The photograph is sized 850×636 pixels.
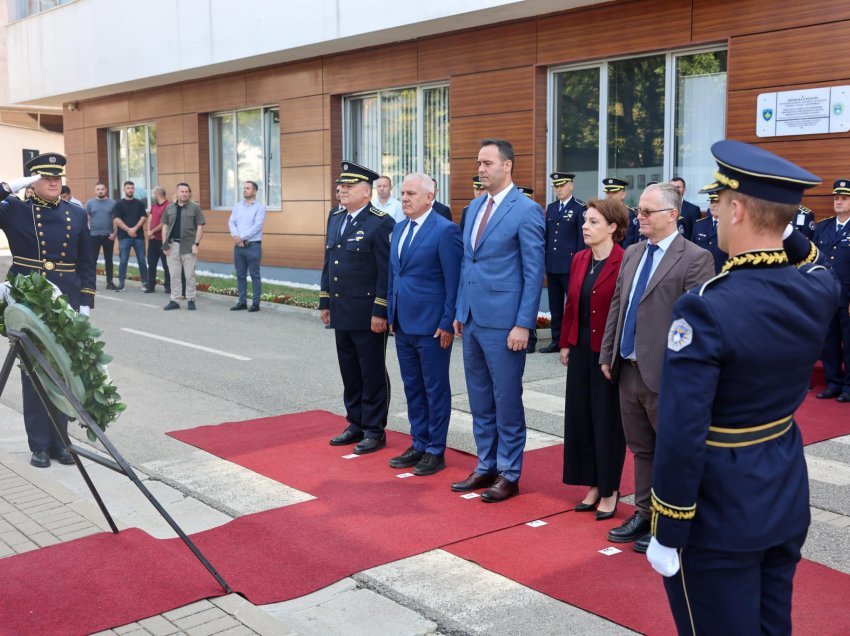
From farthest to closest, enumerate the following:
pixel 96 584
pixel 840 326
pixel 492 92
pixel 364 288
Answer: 1. pixel 492 92
2. pixel 840 326
3. pixel 364 288
4. pixel 96 584

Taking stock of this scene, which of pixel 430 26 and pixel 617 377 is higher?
pixel 430 26

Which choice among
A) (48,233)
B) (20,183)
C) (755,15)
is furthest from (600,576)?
(755,15)

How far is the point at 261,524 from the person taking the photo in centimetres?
544

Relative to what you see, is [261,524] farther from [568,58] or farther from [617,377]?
[568,58]

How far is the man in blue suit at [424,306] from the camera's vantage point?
248 inches

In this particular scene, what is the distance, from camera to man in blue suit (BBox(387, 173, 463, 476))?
6.29 meters

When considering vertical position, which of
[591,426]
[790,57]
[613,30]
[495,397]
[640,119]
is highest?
[613,30]

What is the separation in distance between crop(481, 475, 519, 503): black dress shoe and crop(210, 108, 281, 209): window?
14924mm

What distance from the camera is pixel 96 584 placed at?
445 centimetres

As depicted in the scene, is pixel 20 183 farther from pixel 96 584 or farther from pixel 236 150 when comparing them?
pixel 236 150

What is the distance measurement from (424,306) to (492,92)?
912 centimetres

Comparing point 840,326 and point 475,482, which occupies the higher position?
point 840,326

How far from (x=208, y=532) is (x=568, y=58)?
33.6ft

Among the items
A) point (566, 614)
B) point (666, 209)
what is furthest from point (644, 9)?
point (566, 614)
